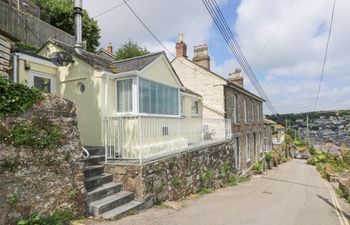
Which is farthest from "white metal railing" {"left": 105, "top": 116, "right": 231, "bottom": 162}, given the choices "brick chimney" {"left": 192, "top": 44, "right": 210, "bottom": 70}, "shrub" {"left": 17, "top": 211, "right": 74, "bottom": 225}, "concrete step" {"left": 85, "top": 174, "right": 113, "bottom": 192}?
"brick chimney" {"left": 192, "top": 44, "right": 210, "bottom": 70}

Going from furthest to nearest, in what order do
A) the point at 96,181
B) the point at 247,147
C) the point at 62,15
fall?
1. the point at 62,15
2. the point at 247,147
3. the point at 96,181

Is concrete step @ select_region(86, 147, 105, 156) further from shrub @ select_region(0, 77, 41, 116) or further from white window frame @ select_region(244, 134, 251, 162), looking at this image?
white window frame @ select_region(244, 134, 251, 162)

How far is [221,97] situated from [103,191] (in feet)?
40.1

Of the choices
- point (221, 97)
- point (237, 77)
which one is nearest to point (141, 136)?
point (221, 97)

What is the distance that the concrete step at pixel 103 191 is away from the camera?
6231 millimetres

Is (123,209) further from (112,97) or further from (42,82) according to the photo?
(42,82)

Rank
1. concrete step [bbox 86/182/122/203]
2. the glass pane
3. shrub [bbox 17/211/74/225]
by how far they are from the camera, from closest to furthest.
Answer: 1. shrub [bbox 17/211/74/225]
2. concrete step [bbox 86/182/122/203]
3. the glass pane

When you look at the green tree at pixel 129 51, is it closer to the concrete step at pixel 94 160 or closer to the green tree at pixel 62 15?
the green tree at pixel 62 15

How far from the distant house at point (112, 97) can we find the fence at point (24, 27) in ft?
18.6

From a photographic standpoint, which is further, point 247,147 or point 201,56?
point 247,147

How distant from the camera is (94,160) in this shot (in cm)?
773

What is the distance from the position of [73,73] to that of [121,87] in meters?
1.91

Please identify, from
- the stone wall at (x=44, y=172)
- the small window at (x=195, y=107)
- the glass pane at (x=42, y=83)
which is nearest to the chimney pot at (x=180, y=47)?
the small window at (x=195, y=107)

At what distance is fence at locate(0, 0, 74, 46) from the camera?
14.2m
